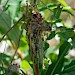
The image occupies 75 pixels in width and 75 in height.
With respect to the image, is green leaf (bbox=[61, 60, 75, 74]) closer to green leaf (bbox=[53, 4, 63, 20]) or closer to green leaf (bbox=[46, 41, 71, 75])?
green leaf (bbox=[46, 41, 71, 75])

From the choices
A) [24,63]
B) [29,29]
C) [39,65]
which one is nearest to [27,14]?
[29,29]

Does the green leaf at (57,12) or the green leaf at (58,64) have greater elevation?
the green leaf at (57,12)

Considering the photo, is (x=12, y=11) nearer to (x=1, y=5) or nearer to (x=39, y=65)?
(x=1, y=5)

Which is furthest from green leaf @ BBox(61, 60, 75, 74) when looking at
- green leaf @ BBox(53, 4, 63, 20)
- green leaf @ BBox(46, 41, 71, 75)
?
green leaf @ BBox(53, 4, 63, 20)

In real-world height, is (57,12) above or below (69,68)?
above

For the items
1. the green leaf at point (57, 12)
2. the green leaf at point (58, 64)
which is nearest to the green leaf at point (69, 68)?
the green leaf at point (58, 64)

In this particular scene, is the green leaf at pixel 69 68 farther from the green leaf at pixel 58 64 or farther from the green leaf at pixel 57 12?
the green leaf at pixel 57 12

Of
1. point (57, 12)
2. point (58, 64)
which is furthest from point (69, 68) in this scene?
point (57, 12)

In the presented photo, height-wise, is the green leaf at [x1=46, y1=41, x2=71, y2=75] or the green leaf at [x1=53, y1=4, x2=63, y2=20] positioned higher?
the green leaf at [x1=53, y1=4, x2=63, y2=20]

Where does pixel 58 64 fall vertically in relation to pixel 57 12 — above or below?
below

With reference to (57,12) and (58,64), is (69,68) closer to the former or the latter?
(58,64)

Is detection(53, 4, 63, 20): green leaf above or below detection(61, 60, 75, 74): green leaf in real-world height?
above
